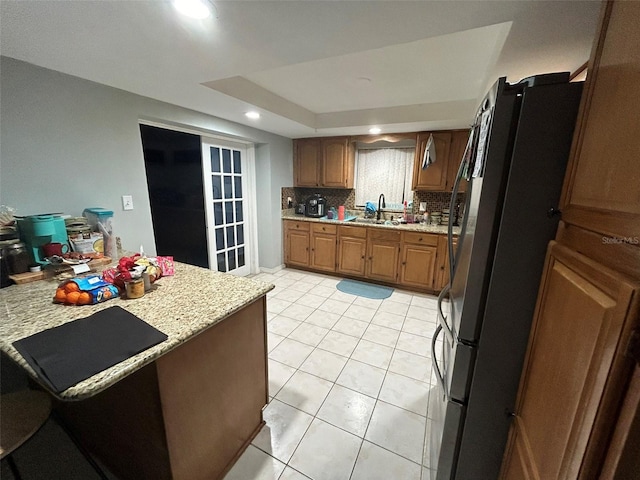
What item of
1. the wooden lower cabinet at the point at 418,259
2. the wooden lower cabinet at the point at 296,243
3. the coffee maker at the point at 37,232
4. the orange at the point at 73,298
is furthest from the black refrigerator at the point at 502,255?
the wooden lower cabinet at the point at 296,243

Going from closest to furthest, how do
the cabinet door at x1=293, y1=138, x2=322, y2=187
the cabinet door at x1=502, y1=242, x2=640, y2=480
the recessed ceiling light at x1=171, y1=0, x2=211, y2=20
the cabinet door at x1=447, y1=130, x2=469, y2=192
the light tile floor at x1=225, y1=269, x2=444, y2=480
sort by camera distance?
the cabinet door at x1=502, y1=242, x2=640, y2=480, the recessed ceiling light at x1=171, y1=0, x2=211, y2=20, the light tile floor at x1=225, y1=269, x2=444, y2=480, the cabinet door at x1=447, y1=130, x2=469, y2=192, the cabinet door at x1=293, y1=138, x2=322, y2=187

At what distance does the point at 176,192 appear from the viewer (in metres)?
2.82

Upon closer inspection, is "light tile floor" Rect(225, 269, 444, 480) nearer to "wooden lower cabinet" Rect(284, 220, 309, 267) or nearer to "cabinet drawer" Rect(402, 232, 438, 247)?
"cabinet drawer" Rect(402, 232, 438, 247)

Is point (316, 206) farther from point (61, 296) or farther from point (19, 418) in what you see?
point (19, 418)

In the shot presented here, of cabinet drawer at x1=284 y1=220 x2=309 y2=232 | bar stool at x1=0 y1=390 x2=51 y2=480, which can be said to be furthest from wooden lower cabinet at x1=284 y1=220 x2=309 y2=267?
bar stool at x1=0 y1=390 x2=51 y2=480

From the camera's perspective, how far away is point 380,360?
85.7 inches

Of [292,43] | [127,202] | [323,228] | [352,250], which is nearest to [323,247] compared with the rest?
[323,228]

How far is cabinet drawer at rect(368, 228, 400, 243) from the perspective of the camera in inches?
135

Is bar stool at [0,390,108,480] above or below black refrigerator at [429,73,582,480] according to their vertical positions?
below

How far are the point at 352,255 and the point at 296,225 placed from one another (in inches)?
39.2

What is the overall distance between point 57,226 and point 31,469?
1265 mm

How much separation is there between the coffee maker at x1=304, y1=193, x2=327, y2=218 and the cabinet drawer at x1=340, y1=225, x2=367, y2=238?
1.68 ft

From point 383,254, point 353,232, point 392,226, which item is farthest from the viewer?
point 353,232

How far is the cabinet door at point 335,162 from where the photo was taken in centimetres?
380
